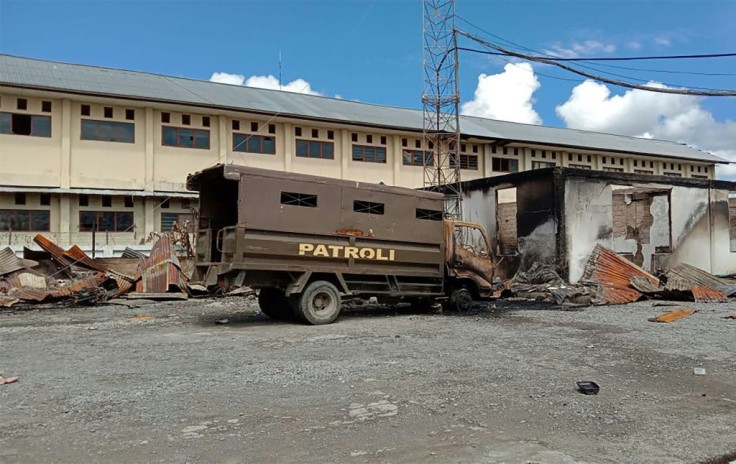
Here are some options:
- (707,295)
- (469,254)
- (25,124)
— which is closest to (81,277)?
(469,254)

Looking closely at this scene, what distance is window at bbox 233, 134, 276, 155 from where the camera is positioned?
27.4 meters

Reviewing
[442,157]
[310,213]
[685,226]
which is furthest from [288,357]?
[442,157]

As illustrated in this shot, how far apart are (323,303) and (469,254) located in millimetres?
4106

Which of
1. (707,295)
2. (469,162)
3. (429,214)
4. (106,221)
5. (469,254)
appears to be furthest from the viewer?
(469,162)

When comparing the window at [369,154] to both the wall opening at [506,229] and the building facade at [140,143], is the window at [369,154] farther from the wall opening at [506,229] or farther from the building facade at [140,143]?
the wall opening at [506,229]

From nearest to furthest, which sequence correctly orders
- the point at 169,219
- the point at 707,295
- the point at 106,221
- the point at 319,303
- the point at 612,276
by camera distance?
the point at 319,303
the point at 707,295
the point at 612,276
the point at 106,221
the point at 169,219

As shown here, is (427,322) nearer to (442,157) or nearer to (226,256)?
(226,256)

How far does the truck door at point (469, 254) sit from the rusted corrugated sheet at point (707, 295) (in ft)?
20.1

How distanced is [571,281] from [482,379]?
1109 centimetres

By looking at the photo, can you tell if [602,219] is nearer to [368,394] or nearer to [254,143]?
[368,394]

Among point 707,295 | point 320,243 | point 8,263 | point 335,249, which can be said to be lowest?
point 707,295

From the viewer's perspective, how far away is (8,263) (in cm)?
1544

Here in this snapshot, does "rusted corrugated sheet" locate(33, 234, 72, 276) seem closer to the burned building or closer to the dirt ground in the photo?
the dirt ground

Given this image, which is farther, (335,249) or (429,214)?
(429,214)
